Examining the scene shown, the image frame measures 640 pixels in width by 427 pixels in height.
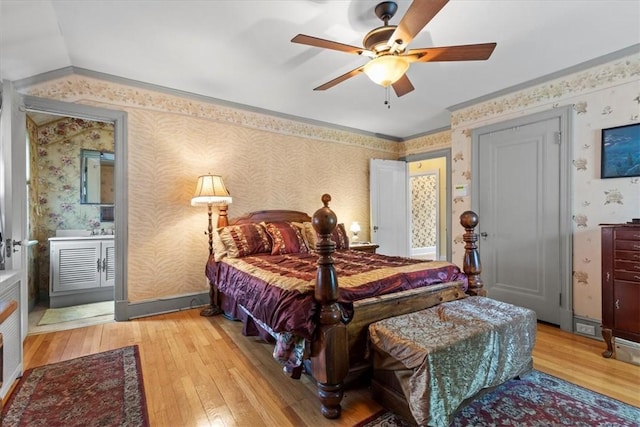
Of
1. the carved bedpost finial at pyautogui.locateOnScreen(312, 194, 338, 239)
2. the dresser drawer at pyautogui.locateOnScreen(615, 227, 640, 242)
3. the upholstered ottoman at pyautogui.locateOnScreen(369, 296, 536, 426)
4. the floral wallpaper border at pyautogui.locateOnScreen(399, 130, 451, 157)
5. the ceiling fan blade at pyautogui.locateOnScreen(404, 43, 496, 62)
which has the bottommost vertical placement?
the upholstered ottoman at pyautogui.locateOnScreen(369, 296, 536, 426)

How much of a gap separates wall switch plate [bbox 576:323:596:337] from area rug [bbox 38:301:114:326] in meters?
4.94

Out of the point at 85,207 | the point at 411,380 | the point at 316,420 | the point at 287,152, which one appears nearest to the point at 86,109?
the point at 85,207

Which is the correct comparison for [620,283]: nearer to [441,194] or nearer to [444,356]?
[444,356]

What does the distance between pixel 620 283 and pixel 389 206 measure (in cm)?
311

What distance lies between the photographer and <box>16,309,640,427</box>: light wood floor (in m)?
1.72

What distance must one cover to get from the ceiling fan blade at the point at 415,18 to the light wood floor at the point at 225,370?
86.7 inches

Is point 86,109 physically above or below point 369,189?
above

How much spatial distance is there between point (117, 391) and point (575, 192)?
4157 millimetres

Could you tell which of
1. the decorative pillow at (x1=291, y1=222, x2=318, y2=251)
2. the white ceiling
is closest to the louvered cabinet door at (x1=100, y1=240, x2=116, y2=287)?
the white ceiling

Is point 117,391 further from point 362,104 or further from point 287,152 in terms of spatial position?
point 362,104

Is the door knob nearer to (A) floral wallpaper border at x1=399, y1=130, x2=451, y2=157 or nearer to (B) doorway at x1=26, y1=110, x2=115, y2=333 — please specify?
(B) doorway at x1=26, y1=110, x2=115, y2=333

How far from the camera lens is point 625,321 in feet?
7.48

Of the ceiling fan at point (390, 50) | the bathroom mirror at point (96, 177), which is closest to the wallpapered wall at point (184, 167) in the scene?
the bathroom mirror at point (96, 177)

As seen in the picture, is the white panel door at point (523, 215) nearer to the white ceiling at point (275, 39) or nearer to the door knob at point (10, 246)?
the white ceiling at point (275, 39)
